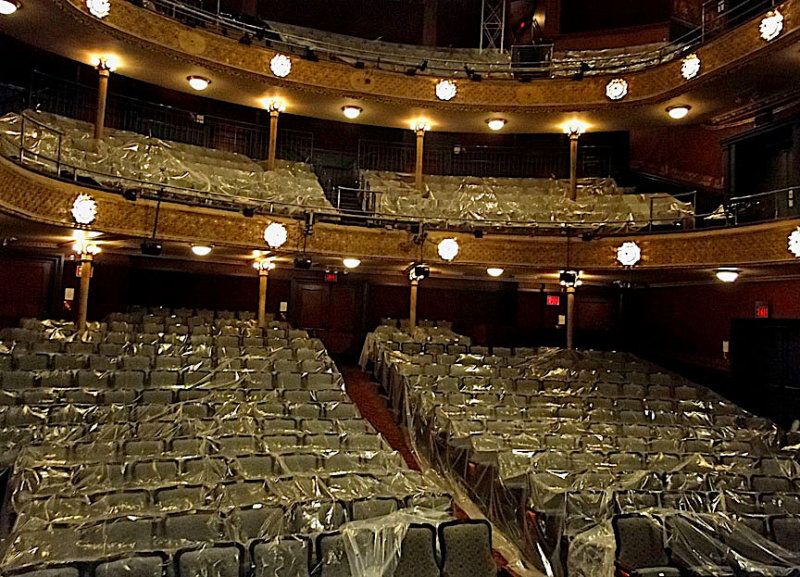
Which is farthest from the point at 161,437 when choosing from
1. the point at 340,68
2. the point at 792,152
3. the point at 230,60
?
the point at 792,152

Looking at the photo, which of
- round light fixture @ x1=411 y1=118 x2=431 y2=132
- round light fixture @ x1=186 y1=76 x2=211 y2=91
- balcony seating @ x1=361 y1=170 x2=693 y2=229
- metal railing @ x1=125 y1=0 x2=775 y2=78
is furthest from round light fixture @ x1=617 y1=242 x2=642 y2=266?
round light fixture @ x1=186 y1=76 x2=211 y2=91

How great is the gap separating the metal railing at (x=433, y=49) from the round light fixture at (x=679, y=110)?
1.01m

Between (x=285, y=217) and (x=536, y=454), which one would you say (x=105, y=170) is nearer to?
(x=285, y=217)

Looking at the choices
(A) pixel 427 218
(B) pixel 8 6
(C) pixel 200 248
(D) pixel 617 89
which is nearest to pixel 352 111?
(A) pixel 427 218

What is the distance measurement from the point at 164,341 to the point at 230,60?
5.64 metres

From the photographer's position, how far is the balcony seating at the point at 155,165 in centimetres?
972

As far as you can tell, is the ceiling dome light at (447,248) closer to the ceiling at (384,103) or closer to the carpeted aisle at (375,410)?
the carpeted aisle at (375,410)

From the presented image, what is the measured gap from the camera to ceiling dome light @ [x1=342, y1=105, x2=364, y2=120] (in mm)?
13226

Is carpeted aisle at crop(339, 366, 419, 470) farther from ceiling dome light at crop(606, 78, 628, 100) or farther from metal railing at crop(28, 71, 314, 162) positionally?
ceiling dome light at crop(606, 78, 628, 100)

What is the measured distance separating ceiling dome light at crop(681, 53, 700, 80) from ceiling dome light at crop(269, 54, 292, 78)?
25.2 feet

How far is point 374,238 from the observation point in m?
12.0

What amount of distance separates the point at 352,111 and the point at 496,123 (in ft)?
10.8

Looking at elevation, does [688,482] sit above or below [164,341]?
below

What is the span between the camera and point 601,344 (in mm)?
14961
